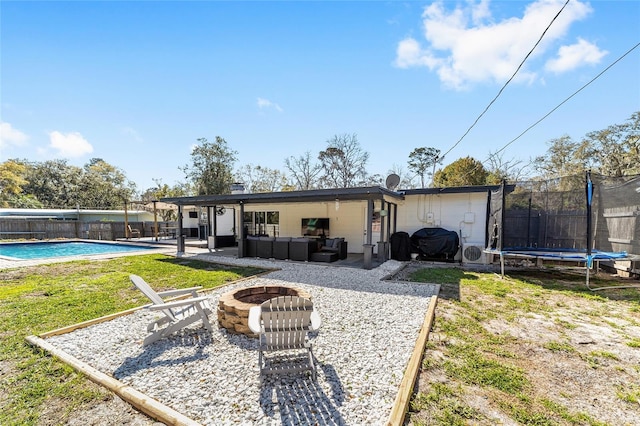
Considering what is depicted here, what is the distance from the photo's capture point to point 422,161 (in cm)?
→ 3062

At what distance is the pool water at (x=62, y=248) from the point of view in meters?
13.4

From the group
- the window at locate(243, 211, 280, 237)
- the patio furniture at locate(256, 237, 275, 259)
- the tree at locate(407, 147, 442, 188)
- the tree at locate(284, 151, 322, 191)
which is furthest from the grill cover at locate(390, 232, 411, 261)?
the tree at locate(407, 147, 442, 188)

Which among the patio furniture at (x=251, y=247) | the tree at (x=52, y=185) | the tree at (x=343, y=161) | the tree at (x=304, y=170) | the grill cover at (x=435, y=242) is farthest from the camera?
the tree at (x=52, y=185)

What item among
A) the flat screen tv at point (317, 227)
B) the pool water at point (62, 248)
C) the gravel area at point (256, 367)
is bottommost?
the pool water at point (62, 248)

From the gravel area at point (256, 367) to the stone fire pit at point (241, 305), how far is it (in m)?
0.13

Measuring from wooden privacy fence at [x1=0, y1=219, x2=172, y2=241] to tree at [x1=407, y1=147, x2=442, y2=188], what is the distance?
91.8 feet

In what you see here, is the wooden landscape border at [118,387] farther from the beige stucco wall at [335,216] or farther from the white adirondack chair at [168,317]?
the beige stucco wall at [335,216]

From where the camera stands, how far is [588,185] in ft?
20.9

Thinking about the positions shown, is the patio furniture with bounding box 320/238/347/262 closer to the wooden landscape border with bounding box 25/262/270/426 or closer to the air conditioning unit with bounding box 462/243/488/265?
the air conditioning unit with bounding box 462/243/488/265

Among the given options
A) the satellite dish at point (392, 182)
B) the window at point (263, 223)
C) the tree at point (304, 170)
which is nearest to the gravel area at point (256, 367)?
the satellite dish at point (392, 182)

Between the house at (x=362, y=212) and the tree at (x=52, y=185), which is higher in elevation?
the tree at (x=52, y=185)

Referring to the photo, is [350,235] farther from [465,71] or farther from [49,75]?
[49,75]

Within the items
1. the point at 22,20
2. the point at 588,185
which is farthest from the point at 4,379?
the point at 588,185

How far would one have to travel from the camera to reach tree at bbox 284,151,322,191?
1156 inches
